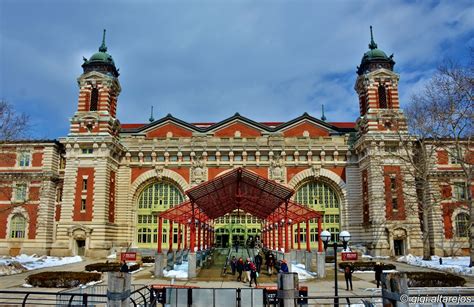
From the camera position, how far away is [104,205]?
49469 millimetres

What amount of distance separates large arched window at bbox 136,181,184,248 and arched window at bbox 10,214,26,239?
14.0 m

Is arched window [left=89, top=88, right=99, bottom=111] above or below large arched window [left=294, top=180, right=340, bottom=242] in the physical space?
above

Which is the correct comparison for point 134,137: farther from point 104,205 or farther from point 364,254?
point 364,254

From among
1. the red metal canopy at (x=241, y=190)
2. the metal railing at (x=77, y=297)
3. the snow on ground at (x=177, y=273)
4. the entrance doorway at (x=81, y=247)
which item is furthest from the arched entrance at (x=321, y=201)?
the metal railing at (x=77, y=297)

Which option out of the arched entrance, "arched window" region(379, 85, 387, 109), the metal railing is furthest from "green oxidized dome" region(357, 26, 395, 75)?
the metal railing

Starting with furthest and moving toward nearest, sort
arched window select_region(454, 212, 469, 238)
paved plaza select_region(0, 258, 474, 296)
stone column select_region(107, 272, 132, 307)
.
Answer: arched window select_region(454, 212, 469, 238) < paved plaza select_region(0, 258, 474, 296) < stone column select_region(107, 272, 132, 307)

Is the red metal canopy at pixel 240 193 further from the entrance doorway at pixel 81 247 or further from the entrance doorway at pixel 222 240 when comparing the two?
the entrance doorway at pixel 222 240

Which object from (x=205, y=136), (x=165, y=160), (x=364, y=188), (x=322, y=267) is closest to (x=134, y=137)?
(x=165, y=160)

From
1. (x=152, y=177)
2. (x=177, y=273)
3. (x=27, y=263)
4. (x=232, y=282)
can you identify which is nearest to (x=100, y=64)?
(x=152, y=177)

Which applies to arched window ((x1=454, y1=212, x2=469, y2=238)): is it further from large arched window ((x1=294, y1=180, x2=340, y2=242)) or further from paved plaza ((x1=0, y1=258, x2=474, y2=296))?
paved plaza ((x1=0, y1=258, x2=474, y2=296))

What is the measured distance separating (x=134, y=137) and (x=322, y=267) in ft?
126

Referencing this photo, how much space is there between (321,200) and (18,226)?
39.4 metres

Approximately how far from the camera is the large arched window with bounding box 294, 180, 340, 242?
54.5 meters

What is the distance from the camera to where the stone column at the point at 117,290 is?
434 inches
